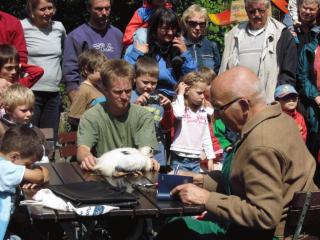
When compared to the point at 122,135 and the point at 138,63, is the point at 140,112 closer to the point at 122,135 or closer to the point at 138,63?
the point at 122,135

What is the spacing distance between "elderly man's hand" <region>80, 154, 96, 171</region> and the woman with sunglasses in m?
2.53

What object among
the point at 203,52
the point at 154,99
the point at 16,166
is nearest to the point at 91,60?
the point at 154,99

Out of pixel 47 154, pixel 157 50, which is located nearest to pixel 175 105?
pixel 157 50

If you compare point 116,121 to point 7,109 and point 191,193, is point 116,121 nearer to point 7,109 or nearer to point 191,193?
point 7,109

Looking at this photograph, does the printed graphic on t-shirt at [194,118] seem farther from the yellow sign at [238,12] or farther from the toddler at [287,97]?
the yellow sign at [238,12]

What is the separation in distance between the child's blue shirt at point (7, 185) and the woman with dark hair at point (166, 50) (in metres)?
2.67

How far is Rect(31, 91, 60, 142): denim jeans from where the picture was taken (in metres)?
7.19

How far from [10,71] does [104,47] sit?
50.3 inches

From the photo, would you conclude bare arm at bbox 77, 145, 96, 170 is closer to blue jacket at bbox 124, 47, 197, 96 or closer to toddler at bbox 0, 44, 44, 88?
toddler at bbox 0, 44, 44, 88

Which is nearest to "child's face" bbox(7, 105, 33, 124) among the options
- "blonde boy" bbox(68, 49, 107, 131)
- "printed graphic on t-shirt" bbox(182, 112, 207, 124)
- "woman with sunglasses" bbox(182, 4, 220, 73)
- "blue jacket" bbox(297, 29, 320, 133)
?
Answer: "blonde boy" bbox(68, 49, 107, 131)

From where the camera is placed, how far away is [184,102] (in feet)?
21.5

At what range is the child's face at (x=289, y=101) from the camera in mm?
6906

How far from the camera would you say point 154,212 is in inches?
153

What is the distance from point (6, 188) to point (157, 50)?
297cm
